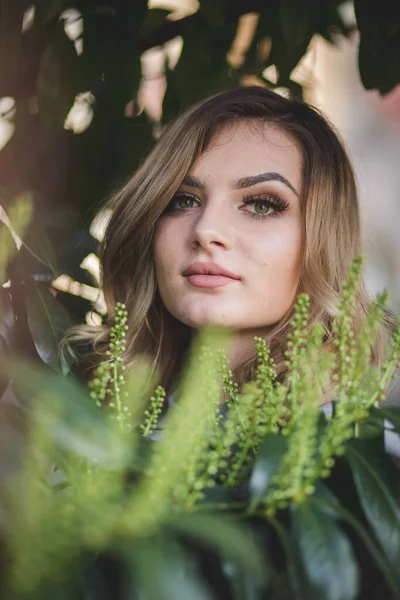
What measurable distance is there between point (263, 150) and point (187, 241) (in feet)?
0.54

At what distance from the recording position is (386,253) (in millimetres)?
1701

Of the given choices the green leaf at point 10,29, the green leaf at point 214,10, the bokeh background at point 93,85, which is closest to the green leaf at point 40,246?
the bokeh background at point 93,85

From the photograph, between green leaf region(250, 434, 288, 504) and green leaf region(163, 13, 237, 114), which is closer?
green leaf region(250, 434, 288, 504)

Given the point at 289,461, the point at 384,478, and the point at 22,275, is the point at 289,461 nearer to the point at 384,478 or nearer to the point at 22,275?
the point at 384,478

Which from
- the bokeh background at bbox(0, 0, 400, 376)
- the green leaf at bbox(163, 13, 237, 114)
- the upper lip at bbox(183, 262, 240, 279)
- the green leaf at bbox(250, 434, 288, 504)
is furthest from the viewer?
the green leaf at bbox(163, 13, 237, 114)

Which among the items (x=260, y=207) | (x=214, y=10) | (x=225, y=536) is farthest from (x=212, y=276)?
(x=225, y=536)

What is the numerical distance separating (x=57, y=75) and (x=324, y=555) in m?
0.94

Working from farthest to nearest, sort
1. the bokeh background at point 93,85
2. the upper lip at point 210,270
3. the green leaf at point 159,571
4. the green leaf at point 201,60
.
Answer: the green leaf at point 201,60 → the bokeh background at point 93,85 → the upper lip at point 210,270 → the green leaf at point 159,571

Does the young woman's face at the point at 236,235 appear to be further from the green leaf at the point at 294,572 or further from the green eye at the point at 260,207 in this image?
the green leaf at the point at 294,572

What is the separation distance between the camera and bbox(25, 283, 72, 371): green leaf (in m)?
1.05

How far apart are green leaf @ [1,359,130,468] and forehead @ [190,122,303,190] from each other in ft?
2.23

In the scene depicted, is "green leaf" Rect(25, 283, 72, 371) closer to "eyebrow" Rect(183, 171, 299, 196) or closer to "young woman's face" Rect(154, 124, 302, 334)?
"young woman's face" Rect(154, 124, 302, 334)

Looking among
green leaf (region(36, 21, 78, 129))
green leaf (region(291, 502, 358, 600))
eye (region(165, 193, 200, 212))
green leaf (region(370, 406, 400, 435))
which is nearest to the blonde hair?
eye (region(165, 193, 200, 212))

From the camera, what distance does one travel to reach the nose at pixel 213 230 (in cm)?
100
